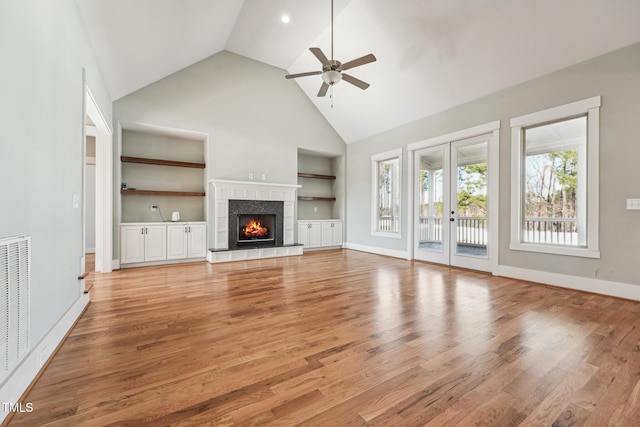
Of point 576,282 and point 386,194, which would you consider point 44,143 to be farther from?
point 386,194

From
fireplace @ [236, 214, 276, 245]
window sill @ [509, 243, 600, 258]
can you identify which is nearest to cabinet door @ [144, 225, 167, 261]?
fireplace @ [236, 214, 276, 245]

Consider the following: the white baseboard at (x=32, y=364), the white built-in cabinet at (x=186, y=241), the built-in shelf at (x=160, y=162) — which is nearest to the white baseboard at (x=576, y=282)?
the white baseboard at (x=32, y=364)

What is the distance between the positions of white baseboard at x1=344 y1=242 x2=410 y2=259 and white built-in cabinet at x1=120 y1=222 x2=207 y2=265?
378 centimetres

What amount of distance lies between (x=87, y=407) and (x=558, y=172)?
18.2 ft

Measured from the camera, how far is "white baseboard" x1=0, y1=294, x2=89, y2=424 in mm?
1331

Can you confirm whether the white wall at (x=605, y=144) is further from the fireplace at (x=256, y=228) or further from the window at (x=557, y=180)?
the fireplace at (x=256, y=228)

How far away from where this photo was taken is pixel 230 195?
228 inches

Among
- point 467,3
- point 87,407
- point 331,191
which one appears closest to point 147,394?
point 87,407

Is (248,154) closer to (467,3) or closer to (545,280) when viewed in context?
(467,3)

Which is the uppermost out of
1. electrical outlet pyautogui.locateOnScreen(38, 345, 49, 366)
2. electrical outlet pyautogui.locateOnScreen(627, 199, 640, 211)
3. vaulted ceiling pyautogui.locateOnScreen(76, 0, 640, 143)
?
vaulted ceiling pyautogui.locateOnScreen(76, 0, 640, 143)

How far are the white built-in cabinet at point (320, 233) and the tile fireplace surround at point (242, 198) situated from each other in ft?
1.82

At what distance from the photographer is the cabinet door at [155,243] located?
5.06 metres

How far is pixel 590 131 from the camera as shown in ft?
11.6

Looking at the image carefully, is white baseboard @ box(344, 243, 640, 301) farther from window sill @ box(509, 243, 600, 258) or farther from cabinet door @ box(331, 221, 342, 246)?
cabinet door @ box(331, 221, 342, 246)
